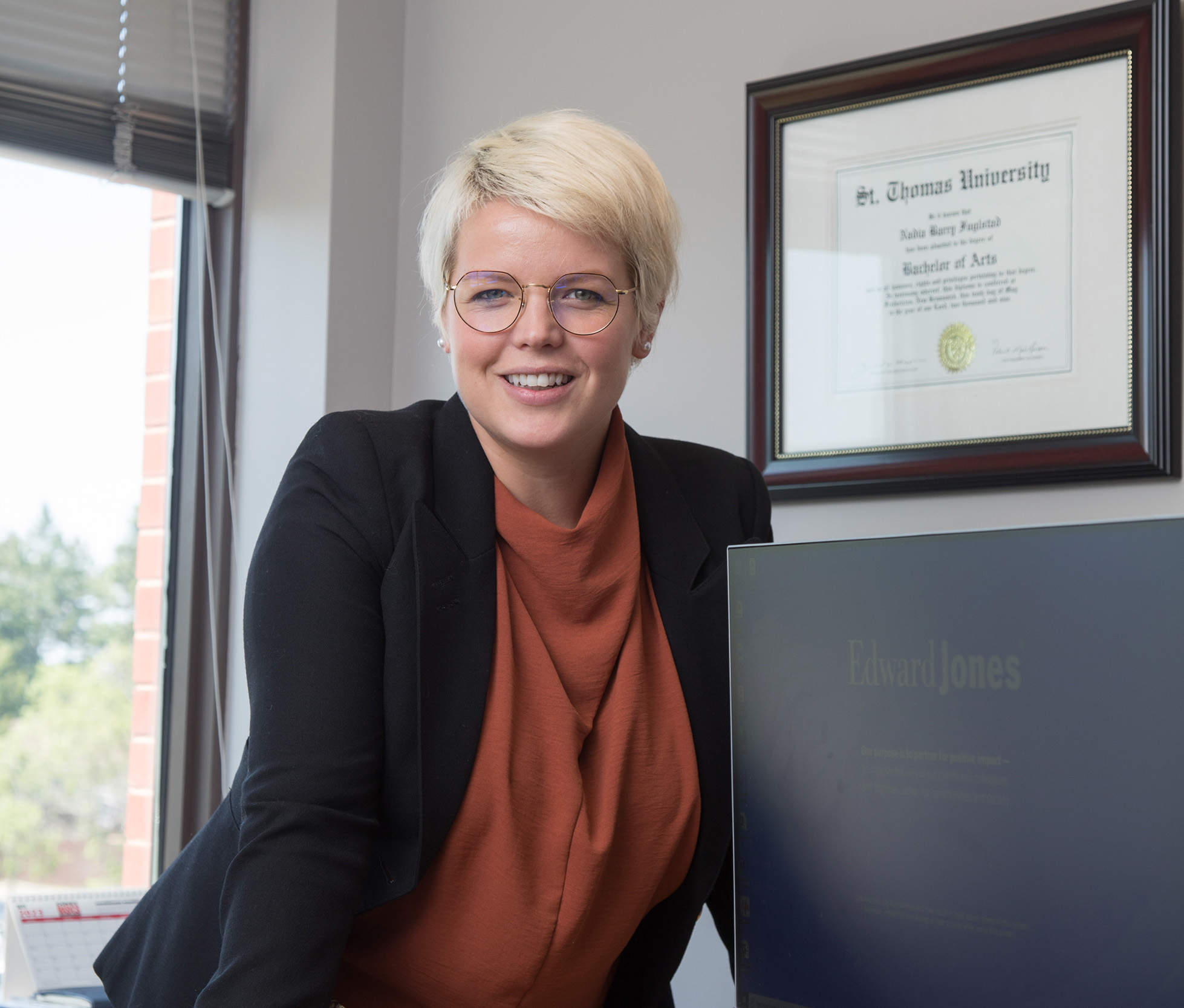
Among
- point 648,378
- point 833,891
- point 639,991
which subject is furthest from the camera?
point 648,378

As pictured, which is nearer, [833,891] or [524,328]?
[833,891]

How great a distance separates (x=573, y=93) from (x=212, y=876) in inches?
56.1

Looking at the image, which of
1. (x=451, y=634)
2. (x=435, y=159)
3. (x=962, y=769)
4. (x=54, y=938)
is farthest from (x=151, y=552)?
(x=962, y=769)

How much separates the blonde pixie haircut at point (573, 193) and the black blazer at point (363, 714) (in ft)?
0.60

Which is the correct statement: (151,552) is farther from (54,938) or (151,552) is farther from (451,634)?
(451,634)

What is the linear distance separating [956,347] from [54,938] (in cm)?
143

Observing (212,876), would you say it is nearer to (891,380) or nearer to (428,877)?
(428,877)

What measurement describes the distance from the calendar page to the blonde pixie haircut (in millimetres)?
1019

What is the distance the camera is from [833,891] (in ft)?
2.97

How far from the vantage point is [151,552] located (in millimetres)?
2145

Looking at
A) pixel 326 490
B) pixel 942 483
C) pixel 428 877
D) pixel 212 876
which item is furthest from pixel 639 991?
pixel 942 483

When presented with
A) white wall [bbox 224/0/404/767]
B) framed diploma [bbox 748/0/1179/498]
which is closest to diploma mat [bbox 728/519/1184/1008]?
framed diploma [bbox 748/0/1179/498]
